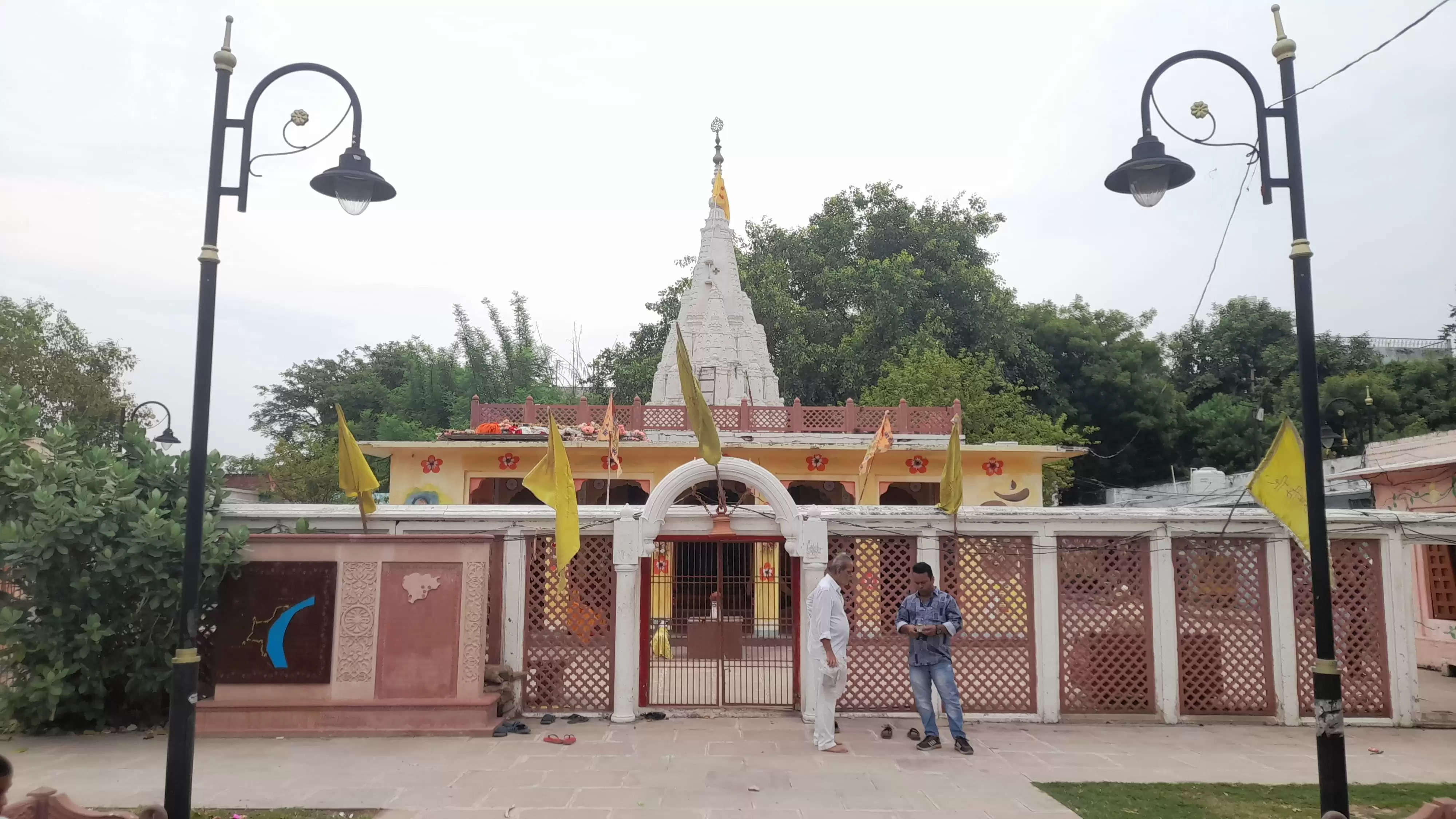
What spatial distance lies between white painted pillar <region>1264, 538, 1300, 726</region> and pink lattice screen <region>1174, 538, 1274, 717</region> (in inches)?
2.0

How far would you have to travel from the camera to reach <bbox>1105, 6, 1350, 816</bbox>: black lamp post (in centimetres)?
491

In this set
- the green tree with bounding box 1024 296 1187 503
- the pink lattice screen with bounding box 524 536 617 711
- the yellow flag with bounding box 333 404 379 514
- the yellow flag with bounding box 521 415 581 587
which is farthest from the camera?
the green tree with bounding box 1024 296 1187 503

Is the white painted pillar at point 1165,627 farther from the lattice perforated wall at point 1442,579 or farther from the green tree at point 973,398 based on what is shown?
the green tree at point 973,398

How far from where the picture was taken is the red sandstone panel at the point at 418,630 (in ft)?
26.9

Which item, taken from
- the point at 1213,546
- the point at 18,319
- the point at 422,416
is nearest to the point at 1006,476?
the point at 1213,546

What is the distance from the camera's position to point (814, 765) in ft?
23.2

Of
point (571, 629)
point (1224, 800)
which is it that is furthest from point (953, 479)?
point (571, 629)

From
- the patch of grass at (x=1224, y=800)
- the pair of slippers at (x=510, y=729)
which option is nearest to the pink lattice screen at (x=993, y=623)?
the patch of grass at (x=1224, y=800)

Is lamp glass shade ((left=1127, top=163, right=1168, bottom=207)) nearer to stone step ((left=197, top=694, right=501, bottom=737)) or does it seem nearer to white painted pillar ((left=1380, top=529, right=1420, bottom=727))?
white painted pillar ((left=1380, top=529, right=1420, bottom=727))

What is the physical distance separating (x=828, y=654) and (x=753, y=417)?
11540 millimetres

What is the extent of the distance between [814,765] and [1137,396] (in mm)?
33826

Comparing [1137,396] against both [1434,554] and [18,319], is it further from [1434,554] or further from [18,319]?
[18,319]

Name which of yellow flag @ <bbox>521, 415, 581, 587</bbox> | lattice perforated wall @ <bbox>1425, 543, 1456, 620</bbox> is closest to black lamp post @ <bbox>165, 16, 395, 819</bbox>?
yellow flag @ <bbox>521, 415, 581, 587</bbox>

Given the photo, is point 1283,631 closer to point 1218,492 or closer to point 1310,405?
point 1310,405
